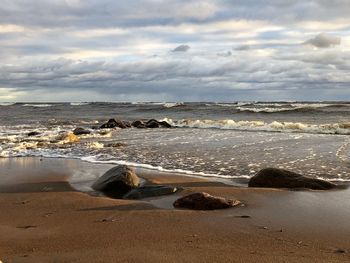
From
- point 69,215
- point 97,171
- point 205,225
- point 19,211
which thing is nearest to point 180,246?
point 205,225

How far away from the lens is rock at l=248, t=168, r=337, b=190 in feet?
25.4

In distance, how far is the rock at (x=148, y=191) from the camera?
7.33m

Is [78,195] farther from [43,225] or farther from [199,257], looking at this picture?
[199,257]

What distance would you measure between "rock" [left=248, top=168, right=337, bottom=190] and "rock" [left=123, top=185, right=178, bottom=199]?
1589 mm

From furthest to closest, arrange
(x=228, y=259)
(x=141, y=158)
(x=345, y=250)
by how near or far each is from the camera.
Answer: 1. (x=141, y=158)
2. (x=345, y=250)
3. (x=228, y=259)

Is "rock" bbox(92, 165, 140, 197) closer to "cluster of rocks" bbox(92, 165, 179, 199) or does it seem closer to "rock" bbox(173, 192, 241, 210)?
"cluster of rocks" bbox(92, 165, 179, 199)

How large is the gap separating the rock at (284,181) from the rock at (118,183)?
7.11ft

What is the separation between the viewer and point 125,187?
7.84m

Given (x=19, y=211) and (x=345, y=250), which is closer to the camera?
(x=345, y=250)

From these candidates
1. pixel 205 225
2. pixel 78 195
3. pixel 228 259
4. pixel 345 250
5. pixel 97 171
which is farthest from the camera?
pixel 97 171

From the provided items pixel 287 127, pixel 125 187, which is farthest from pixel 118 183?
pixel 287 127

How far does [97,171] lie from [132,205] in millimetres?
3548

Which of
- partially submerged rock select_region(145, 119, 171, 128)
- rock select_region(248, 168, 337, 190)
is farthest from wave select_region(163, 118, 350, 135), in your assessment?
rock select_region(248, 168, 337, 190)

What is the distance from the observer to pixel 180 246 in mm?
4734
